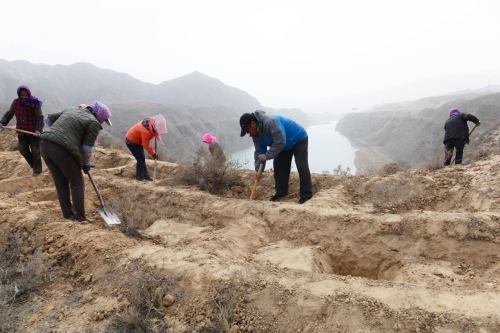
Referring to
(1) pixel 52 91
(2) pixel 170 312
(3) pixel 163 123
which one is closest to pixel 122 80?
(1) pixel 52 91

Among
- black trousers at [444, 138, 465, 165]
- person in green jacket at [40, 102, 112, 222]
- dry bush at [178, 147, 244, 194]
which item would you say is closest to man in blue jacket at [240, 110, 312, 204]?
dry bush at [178, 147, 244, 194]

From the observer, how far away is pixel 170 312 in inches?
70.2

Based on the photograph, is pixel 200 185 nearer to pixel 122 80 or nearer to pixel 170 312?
pixel 170 312

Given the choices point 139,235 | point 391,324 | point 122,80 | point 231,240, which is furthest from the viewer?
point 122,80

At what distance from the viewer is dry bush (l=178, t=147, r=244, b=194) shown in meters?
4.84

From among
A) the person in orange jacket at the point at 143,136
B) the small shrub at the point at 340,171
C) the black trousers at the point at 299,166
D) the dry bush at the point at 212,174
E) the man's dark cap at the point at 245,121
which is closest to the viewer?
the man's dark cap at the point at 245,121

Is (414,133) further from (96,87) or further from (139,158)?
(96,87)

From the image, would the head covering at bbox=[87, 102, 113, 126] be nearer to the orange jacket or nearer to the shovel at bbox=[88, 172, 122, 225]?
the shovel at bbox=[88, 172, 122, 225]

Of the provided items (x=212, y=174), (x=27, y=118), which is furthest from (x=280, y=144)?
(x=27, y=118)

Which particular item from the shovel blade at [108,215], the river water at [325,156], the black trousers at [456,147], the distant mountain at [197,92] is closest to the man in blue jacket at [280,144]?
the shovel blade at [108,215]

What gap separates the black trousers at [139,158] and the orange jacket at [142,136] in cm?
11

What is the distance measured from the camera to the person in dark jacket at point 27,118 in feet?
16.4

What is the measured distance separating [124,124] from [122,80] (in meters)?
37.0

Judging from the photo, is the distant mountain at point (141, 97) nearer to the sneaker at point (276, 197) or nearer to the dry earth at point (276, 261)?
the sneaker at point (276, 197)
